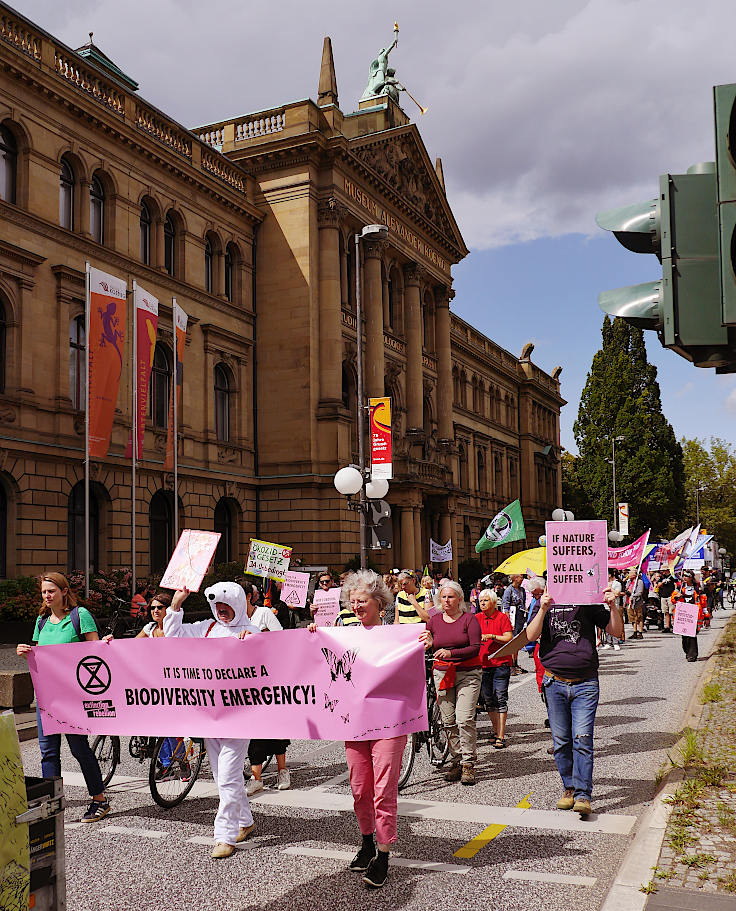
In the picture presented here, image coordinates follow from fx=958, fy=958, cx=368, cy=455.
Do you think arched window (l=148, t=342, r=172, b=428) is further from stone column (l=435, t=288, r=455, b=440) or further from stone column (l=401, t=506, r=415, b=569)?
stone column (l=435, t=288, r=455, b=440)

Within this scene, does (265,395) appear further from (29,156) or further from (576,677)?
(576,677)

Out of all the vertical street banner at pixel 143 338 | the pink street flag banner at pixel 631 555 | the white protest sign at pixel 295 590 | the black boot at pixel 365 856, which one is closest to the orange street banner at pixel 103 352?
the vertical street banner at pixel 143 338

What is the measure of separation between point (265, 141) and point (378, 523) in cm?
2106

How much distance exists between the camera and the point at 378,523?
22594 millimetres

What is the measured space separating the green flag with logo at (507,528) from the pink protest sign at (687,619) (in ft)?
15.4

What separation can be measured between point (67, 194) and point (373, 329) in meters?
15.6

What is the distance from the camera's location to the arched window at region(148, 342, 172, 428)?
1226 inches

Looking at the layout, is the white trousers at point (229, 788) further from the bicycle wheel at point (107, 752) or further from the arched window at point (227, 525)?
the arched window at point (227, 525)

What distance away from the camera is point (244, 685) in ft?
23.9

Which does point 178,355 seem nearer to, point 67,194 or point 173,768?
point 67,194

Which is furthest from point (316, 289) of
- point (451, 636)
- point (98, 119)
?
point (451, 636)

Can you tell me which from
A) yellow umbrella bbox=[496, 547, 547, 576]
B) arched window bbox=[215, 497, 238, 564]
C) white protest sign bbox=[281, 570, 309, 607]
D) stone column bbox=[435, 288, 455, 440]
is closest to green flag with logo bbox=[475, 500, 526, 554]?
yellow umbrella bbox=[496, 547, 547, 576]

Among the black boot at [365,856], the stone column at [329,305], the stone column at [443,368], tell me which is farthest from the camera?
the stone column at [443,368]

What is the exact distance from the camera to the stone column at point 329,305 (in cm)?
3703
